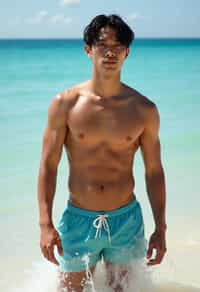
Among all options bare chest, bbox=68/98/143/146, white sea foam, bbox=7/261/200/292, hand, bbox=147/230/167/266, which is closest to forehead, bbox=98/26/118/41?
bare chest, bbox=68/98/143/146

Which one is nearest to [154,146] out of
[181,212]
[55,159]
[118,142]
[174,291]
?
[118,142]

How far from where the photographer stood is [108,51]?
2.47 metres

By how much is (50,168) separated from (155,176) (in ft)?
1.48

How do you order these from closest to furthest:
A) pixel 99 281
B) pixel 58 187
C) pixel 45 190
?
pixel 45 190, pixel 99 281, pixel 58 187

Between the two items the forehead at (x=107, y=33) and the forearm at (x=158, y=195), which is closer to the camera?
the forehead at (x=107, y=33)

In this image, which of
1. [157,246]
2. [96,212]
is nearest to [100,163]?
[96,212]

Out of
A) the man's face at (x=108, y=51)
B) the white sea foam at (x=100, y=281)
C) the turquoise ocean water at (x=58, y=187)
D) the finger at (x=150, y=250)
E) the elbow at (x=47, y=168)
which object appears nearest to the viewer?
the man's face at (x=108, y=51)

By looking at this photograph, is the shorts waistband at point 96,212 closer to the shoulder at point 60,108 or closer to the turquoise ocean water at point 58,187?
the shoulder at point 60,108

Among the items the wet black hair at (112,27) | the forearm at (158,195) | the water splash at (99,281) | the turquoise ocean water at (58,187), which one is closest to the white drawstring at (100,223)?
the water splash at (99,281)

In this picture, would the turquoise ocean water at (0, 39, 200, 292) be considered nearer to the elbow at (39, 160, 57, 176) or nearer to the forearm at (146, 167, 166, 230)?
Answer: the forearm at (146, 167, 166, 230)

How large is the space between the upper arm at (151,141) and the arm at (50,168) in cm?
33

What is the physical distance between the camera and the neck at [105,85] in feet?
8.30

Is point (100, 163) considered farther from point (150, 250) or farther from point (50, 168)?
point (150, 250)

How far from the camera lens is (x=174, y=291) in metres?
3.34
